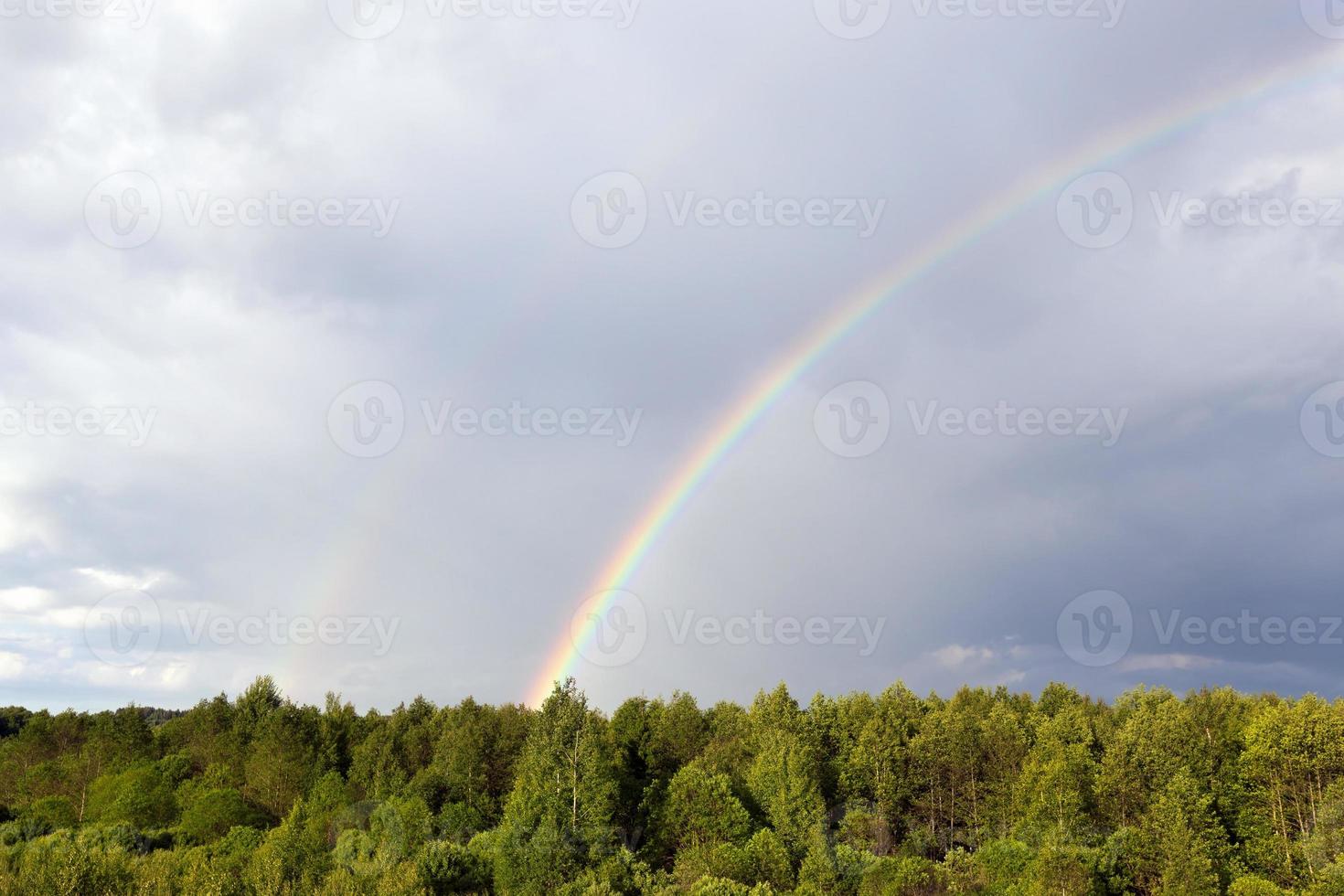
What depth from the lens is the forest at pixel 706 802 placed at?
76312 mm

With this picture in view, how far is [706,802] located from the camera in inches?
3597

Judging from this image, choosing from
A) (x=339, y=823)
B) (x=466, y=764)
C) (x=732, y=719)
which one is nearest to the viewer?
(x=339, y=823)

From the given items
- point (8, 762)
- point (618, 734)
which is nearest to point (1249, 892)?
point (618, 734)

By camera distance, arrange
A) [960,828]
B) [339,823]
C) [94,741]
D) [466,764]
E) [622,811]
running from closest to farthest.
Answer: [339,823] < [622,811] < [960,828] < [466,764] < [94,741]

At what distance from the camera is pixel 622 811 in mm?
106312

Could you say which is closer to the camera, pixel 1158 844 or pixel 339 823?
pixel 1158 844

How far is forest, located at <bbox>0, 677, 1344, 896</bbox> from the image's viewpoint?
7631 centimetres

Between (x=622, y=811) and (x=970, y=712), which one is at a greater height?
(x=970, y=712)

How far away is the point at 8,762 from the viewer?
443 ft

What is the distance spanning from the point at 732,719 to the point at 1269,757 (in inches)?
3069

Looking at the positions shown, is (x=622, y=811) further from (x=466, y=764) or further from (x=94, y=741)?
(x=94, y=741)

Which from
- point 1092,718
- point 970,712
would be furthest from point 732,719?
point 1092,718

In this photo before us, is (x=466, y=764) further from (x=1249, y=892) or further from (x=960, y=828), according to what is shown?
(x=1249, y=892)

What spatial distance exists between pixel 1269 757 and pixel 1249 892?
35959mm
